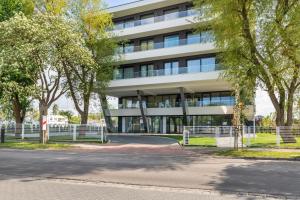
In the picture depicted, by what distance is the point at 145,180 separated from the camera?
11.9 meters

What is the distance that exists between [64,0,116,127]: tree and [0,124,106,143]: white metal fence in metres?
4.69

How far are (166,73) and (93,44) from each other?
8765 millimetres

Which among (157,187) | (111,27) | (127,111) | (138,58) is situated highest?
(111,27)

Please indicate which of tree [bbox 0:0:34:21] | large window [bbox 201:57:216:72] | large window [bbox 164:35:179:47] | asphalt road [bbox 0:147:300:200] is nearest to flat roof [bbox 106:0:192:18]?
large window [bbox 164:35:179:47]

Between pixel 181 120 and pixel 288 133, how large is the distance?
889 inches

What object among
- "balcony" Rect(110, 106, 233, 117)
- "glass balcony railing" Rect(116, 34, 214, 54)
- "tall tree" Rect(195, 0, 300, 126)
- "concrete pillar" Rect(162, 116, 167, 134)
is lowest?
"concrete pillar" Rect(162, 116, 167, 134)

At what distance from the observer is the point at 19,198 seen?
8.96 meters

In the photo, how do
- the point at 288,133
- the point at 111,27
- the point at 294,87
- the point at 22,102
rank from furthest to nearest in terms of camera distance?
the point at 111,27 → the point at 22,102 → the point at 294,87 → the point at 288,133

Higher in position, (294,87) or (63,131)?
(294,87)

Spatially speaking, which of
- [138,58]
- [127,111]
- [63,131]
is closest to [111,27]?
[138,58]

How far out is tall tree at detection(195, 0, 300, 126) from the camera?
2497cm

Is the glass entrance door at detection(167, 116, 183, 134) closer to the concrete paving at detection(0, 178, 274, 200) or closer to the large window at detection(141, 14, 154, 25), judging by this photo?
the large window at detection(141, 14, 154, 25)

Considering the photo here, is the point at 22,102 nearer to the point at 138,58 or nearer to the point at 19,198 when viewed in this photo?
the point at 138,58

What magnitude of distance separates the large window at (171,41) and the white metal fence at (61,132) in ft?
52.6
